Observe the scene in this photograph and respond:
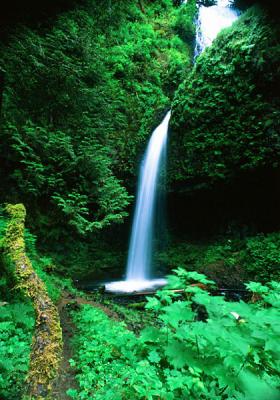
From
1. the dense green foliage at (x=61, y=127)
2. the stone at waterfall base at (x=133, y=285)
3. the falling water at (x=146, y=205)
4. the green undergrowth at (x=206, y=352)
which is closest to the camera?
the green undergrowth at (x=206, y=352)

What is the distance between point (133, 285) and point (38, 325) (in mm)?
7205

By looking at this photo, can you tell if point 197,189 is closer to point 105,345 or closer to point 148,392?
point 105,345

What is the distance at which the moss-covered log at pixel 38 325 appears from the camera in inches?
95.0

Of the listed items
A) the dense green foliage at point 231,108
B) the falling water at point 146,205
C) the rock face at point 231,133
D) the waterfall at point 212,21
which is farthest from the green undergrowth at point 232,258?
the waterfall at point 212,21

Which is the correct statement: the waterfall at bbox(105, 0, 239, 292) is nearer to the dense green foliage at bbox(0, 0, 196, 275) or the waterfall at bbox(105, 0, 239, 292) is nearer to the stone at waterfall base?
the stone at waterfall base

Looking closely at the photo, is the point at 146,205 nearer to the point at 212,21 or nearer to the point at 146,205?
the point at 146,205

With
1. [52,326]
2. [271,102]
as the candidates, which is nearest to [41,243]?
[52,326]

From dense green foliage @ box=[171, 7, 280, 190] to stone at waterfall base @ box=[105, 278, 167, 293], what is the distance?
4104mm

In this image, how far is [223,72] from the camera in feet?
33.7

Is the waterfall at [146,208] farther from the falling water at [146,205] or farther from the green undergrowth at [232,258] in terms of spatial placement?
the green undergrowth at [232,258]

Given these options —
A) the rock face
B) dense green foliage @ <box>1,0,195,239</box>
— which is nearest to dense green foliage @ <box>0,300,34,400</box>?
dense green foliage @ <box>1,0,195,239</box>

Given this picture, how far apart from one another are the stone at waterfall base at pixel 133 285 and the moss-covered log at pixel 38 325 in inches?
208

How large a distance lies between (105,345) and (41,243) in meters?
4.66

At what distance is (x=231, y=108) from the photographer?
33.2 feet
